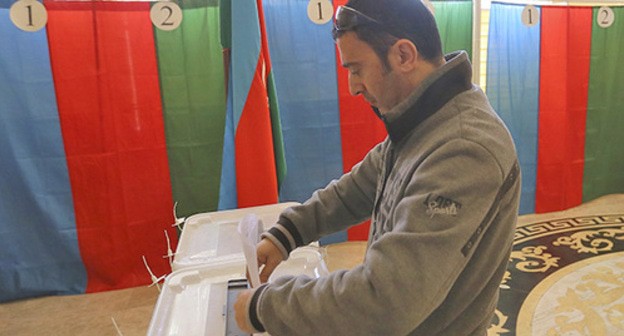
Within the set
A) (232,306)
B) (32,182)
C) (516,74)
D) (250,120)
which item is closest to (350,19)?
(232,306)

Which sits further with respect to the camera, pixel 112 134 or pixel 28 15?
pixel 112 134

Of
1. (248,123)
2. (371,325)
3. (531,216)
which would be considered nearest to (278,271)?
(371,325)

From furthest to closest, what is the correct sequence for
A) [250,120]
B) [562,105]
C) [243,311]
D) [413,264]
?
1. [562,105]
2. [250,120]
3. [243,311]
4. [413,264]

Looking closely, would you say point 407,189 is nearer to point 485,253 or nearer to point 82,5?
point 485,253

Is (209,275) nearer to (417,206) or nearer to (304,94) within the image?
(417,206)

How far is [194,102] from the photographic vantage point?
2.49 m

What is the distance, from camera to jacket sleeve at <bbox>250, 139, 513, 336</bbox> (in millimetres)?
599

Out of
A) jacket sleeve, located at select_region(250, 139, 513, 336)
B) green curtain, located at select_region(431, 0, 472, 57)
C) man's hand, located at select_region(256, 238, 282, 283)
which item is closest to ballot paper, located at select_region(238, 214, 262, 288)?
man's hand, located at select_region(256, 238, 282, 283)

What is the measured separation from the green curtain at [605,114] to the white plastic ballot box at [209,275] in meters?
2.96

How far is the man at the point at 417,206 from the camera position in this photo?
0.61 metres

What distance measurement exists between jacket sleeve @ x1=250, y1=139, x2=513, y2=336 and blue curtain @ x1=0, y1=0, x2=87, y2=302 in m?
2.14

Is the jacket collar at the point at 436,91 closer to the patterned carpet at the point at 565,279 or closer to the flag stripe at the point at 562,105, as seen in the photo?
the patterned carpet at the point at 565,279

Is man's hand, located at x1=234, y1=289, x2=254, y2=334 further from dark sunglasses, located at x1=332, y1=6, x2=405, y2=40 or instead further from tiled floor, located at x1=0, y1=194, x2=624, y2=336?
tiled floor, located at x1=0, y1=194, x2=624, y2=336

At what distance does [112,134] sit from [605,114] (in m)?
3.50
